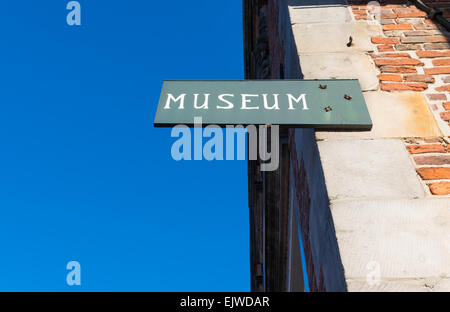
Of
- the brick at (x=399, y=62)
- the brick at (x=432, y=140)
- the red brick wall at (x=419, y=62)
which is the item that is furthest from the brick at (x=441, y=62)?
the brick at (x=432, y=140)

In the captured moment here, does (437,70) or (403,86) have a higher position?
(437,70)

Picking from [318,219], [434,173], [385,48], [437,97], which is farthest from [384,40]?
[318,219]

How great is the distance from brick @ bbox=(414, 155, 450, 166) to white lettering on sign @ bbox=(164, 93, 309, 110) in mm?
732

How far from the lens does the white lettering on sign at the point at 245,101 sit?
97.4 inches

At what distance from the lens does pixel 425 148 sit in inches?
97.7

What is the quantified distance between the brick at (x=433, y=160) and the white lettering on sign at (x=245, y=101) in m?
0.73

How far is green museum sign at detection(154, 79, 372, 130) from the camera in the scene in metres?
2.36

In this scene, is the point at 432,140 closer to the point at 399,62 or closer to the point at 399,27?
the point at 399,62

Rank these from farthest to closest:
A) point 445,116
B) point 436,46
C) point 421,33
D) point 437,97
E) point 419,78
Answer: point 421,33 < point 436,46 < point 419,78 < point 437,97 < point 445,116

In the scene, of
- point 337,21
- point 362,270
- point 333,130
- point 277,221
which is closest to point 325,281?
point 362,270

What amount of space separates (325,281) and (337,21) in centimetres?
219

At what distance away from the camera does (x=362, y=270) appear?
6.36 ft

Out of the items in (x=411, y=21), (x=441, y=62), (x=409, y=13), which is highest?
(x=409, y=13)

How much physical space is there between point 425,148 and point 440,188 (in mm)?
315
